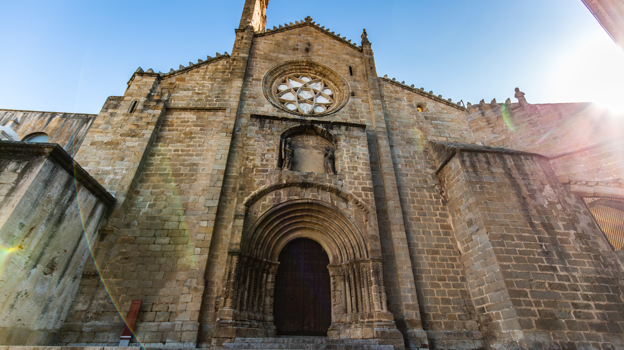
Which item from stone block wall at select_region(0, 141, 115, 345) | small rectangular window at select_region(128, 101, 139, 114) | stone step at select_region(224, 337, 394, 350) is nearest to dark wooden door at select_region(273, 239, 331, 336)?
stone step at select_region(224, 337, 394, 350)

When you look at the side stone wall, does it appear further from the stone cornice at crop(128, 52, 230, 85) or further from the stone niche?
the stone cornice at crop(128, 52, 230, 85)

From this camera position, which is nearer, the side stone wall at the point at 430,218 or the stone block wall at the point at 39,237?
the stone block wall at the point at 39,237

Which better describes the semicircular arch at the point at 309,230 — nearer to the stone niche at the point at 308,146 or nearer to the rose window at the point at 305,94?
the stone niche at the point at 308,146

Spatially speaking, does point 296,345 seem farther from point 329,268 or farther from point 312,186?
point 312,186

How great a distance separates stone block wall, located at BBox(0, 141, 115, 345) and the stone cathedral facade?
0.03 metres

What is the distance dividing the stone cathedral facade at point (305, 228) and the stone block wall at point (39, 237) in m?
0.03

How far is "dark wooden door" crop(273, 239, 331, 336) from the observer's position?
6.43 meters

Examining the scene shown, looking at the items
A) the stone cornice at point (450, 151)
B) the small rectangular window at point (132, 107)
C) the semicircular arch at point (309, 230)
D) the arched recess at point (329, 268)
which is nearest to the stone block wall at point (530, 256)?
the stone cornice at point (450, 151)

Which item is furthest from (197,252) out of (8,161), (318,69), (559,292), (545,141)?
(545,141)

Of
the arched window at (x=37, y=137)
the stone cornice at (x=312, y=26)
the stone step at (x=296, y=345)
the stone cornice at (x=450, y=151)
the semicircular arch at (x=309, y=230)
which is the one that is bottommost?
the stone step at (x=296, y=345)

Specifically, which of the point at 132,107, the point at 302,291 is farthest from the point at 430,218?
the point at 132,107

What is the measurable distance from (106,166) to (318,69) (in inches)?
308

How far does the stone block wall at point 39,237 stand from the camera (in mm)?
4809

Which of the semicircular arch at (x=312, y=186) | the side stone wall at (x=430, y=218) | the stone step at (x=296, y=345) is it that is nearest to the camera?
the stone step at (x=296, y=345)
